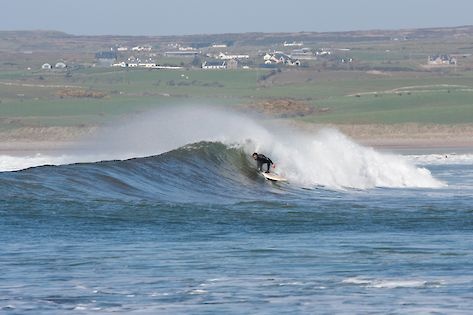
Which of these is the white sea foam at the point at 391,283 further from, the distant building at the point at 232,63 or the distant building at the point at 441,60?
the distant building at the point at 232,63

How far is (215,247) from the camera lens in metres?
15.5

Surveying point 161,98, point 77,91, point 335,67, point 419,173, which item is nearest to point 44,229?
point 419,173

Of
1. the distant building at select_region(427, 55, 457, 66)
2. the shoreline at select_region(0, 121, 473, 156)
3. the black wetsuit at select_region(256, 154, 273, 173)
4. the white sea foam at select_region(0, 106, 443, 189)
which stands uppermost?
the black wetsuit at select_region(256, 154, 273, 173)

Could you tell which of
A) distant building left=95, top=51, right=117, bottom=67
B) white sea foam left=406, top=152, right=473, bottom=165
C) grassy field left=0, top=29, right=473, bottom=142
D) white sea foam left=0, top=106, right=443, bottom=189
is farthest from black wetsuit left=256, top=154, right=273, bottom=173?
distant building left=95, top=51, right=117, bottom=67

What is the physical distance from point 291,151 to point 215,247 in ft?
53.7

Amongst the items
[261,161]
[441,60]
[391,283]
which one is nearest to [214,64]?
[441,60]

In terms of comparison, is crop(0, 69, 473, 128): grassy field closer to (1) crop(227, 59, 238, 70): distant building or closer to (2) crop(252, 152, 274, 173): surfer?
(1) crop(227, 59, 238, 70): distant building

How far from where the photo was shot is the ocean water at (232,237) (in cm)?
1205

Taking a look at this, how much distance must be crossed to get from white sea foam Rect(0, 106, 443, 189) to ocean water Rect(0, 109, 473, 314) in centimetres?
9

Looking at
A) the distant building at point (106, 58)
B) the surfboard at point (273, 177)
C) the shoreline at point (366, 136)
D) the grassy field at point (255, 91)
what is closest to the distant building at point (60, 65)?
the grassy field at point (255, 91)

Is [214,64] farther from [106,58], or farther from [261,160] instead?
[261,160]

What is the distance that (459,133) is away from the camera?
6344cm

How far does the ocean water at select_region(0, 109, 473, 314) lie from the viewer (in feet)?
39.5

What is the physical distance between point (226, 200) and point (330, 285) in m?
10.2
